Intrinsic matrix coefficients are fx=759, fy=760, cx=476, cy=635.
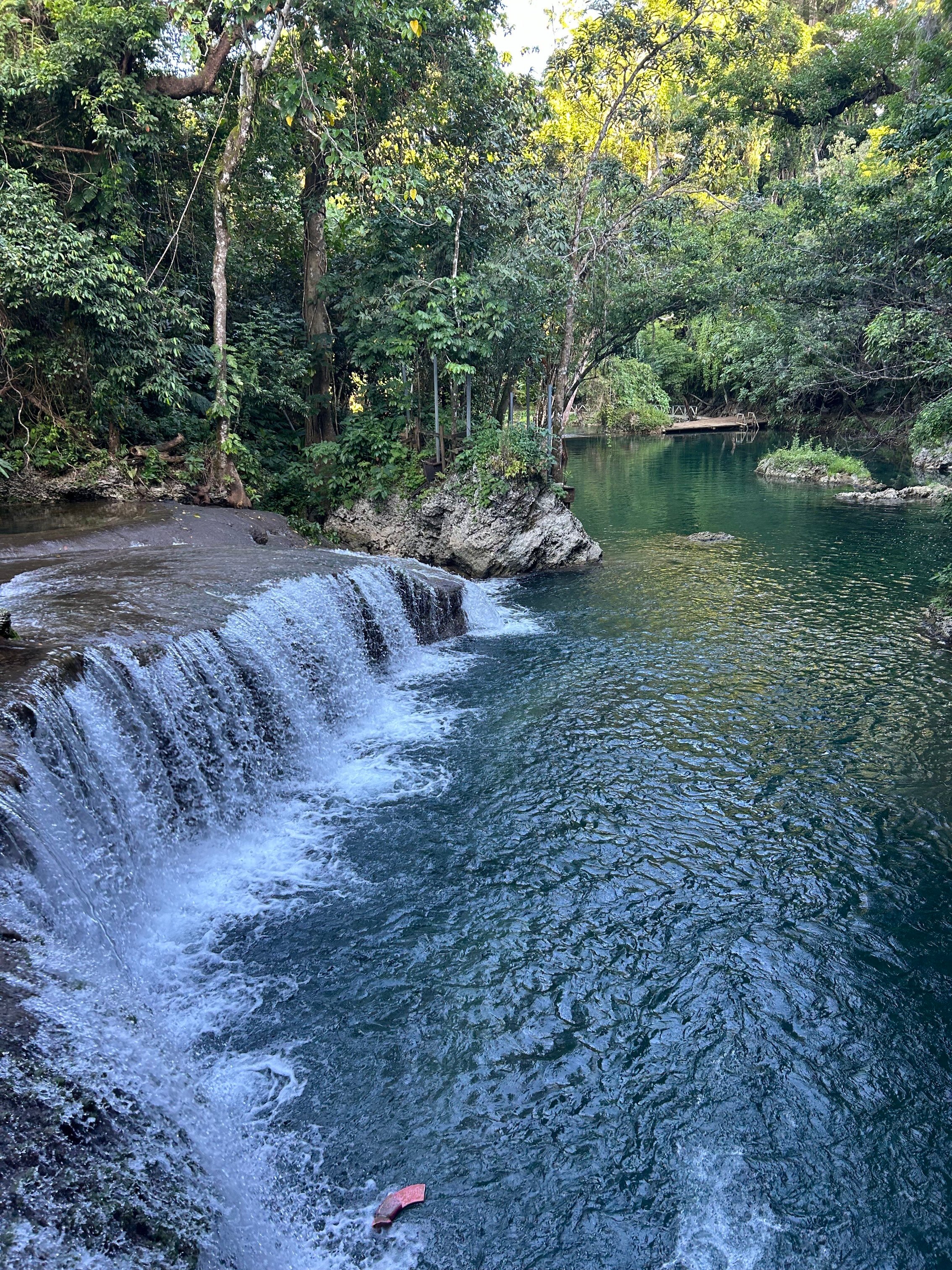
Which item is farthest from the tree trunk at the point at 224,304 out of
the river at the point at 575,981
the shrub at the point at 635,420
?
the shrub at the point at 635,420

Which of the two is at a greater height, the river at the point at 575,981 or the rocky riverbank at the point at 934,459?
the rocky riverbank at the point at 934,459

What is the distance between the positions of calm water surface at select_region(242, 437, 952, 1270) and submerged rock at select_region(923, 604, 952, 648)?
107 cm

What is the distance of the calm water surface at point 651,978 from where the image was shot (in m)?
4.14

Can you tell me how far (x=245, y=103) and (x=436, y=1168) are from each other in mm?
16089

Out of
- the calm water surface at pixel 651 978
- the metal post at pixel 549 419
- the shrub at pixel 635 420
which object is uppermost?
the shrub at pixel 635 420

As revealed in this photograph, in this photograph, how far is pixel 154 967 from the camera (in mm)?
5648

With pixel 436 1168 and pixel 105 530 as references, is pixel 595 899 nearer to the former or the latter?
pixel 436 1168

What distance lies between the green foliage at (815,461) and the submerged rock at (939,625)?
52.2 feet

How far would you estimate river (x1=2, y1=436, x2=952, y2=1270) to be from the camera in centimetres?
408

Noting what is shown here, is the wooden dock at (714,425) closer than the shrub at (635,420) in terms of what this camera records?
No

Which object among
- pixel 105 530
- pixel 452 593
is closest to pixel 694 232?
pixel 452 593

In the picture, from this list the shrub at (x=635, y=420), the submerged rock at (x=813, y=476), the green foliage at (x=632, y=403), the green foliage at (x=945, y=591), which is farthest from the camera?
the shrub at (x=635, y=420)

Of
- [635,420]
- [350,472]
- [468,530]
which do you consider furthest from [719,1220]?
[635,420]

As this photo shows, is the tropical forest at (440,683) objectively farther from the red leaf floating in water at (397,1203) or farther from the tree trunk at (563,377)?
the tree trunk at (563,377)
